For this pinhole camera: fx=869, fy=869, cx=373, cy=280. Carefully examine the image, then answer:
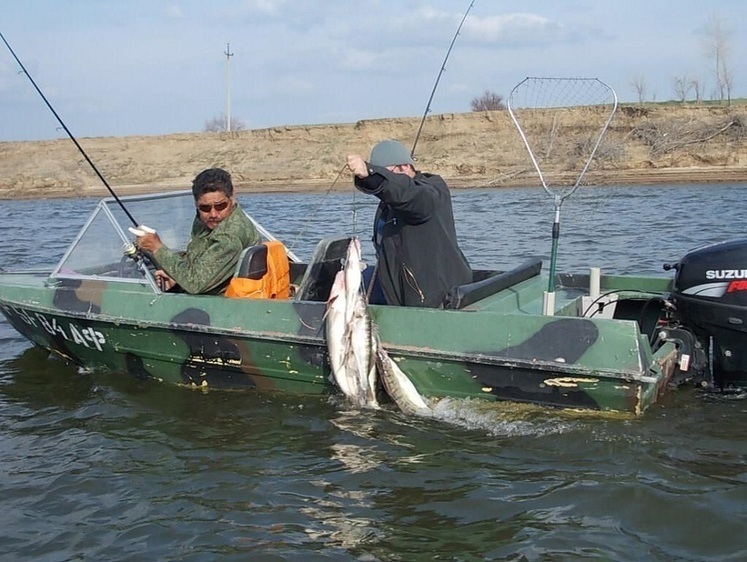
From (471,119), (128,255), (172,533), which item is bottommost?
(172,533)

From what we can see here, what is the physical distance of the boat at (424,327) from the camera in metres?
4.91

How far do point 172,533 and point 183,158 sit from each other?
39.7m

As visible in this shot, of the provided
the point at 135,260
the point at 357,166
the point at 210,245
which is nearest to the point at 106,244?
the point at 135,260

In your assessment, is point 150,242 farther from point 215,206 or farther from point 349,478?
point 349,478

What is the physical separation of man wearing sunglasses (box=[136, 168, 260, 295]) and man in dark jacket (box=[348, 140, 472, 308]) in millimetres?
1093

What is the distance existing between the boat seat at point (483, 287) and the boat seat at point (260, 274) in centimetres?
136

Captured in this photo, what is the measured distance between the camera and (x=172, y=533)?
418cm

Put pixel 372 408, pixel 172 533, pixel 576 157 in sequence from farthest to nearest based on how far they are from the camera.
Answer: pixel 576 157, pixel 372 408, pixel 172 533

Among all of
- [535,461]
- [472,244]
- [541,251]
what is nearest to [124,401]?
[535,461]

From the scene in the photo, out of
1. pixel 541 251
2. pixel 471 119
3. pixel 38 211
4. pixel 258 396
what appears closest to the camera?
pixel 258 396

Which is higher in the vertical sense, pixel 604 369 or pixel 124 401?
pixel 604 369

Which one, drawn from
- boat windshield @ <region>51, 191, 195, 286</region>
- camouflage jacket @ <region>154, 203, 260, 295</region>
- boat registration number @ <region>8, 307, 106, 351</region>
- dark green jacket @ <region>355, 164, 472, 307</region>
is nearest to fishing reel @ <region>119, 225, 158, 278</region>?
boat windshield @ <region>51, 191, 195, 286</region>

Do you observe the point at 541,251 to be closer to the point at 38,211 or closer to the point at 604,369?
the point at 604,369

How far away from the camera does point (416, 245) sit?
549 cm
